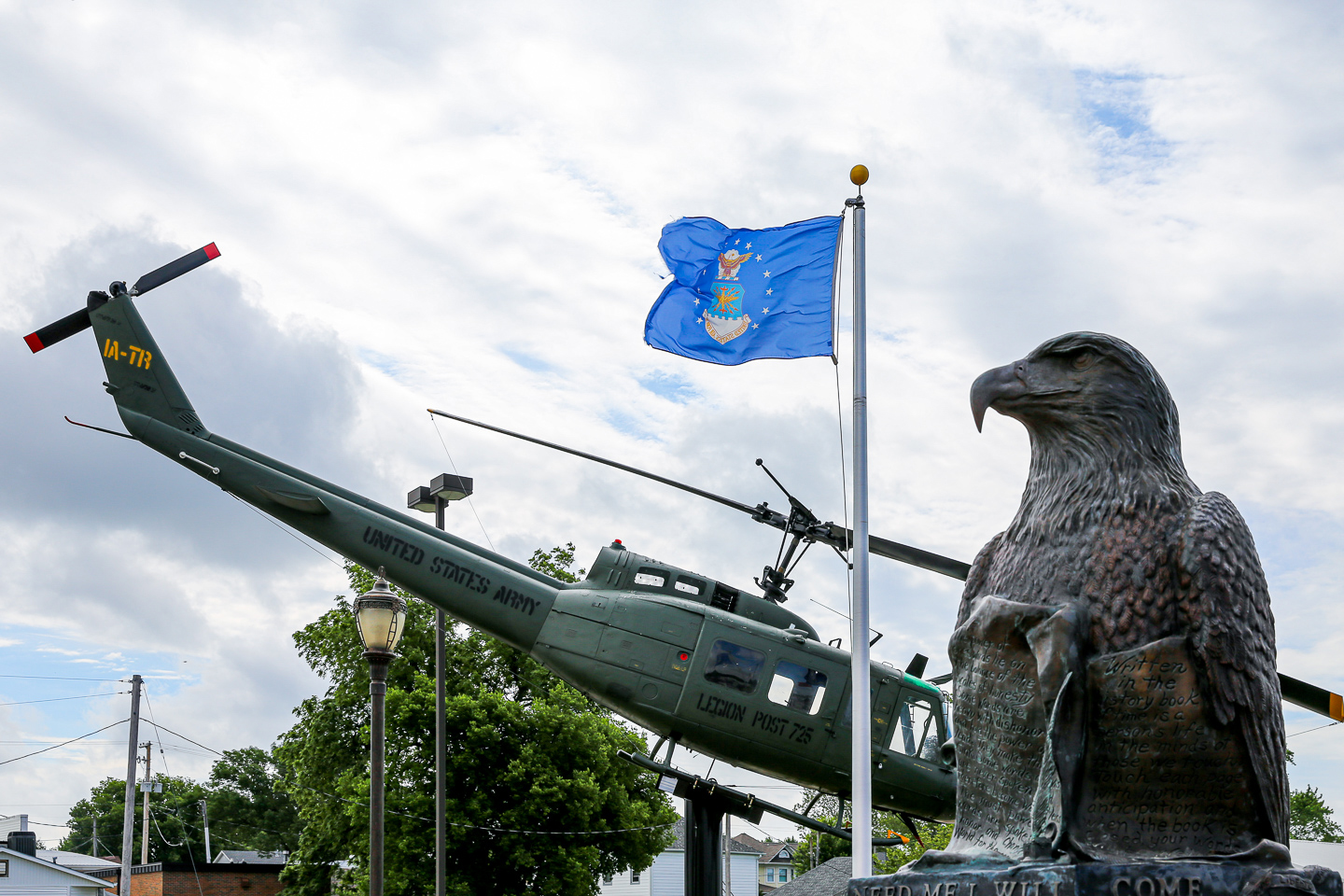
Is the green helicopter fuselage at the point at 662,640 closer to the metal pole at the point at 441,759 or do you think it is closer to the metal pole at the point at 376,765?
the metal pole at the point at 441,759

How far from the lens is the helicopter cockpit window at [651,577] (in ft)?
55.0

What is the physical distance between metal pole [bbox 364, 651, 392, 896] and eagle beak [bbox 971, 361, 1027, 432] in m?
6.18

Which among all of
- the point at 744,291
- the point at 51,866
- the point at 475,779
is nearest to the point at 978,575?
the point at 744,291

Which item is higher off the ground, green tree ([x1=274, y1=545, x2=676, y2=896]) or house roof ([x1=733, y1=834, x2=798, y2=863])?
green tree ([x1=274, y1=545, x2=676, y2=896])

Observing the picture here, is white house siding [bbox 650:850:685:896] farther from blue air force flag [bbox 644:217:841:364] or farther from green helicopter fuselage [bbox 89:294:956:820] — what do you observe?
blue air force flag [bbox 644:217:841:364]

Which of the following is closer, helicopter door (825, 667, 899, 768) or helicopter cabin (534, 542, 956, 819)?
helicopter cabin (534, 542, 956, 819)

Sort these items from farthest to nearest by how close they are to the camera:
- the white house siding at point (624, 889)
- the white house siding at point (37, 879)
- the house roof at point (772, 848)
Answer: the house roof at point (772, 848) < the white house siding at point (624, 889) < the white house siding at point (37, 879)

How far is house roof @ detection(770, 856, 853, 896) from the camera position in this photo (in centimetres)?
3359

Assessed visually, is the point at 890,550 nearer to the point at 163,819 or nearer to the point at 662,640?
the point at 662,640

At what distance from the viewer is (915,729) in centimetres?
1669

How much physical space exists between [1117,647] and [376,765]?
6.81 metres

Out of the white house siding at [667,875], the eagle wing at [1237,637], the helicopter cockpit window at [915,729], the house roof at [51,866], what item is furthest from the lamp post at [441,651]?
the white house siding at [667,875]

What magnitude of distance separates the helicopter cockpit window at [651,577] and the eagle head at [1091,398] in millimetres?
12502

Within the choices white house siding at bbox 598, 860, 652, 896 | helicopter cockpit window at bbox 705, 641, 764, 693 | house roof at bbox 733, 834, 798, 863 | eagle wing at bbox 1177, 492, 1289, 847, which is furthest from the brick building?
house roof at bbox 733, 834, 798, 863
